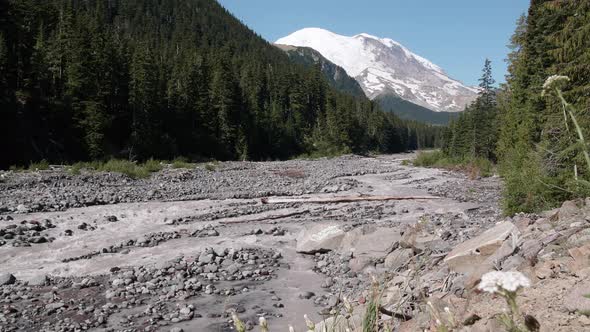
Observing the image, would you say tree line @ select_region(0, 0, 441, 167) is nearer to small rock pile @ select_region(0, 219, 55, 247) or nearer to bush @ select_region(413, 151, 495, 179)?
small rock pile @ select_region(0, 219, 55, 247)

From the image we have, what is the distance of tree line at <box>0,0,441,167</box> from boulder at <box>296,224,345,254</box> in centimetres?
2582

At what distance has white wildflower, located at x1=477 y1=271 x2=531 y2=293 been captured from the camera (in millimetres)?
1394

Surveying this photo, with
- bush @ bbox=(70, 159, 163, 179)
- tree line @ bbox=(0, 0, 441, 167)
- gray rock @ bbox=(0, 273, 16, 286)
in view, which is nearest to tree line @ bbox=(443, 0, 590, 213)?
gray rock @ bbox=(0, 273, 16, 286)

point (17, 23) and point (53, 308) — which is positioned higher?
point (17, 23)

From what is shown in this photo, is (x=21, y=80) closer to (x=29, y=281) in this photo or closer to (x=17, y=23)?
(x=17, y=23)

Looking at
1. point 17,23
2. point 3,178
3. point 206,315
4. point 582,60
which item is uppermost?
point 17,23

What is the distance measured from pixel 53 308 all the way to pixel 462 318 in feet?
27.2

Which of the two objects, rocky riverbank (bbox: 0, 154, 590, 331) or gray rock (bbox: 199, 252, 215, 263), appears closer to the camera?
rocky riverbank (bbox: 0, 154, 590, 331)

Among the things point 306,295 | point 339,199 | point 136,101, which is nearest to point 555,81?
point 306,295

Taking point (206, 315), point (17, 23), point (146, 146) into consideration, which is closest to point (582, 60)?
point (206, 315)

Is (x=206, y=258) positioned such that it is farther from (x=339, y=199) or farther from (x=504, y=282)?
(x=504, y=282)

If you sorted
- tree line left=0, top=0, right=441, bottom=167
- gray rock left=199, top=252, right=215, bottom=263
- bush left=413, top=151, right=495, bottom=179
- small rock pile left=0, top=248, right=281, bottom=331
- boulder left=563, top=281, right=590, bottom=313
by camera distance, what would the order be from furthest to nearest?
bush left=413, top=151, right=495, bottom=179 < tree line left=0, top=0, right=441, bottom=167 < gray rock left=199, top=252, right=215, bottom=263 < small rock pile left=0, top=248, right=281, bottom=331 < boulder left=563, top=281, right=590, bottom=313

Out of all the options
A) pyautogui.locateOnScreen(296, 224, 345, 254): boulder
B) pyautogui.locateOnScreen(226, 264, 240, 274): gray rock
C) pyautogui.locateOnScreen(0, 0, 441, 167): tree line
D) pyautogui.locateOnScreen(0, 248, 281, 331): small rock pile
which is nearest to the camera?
pyautogui.locateOnScreen(0, 248, 281, 331): small rock pile

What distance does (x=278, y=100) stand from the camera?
8100 centimetres
